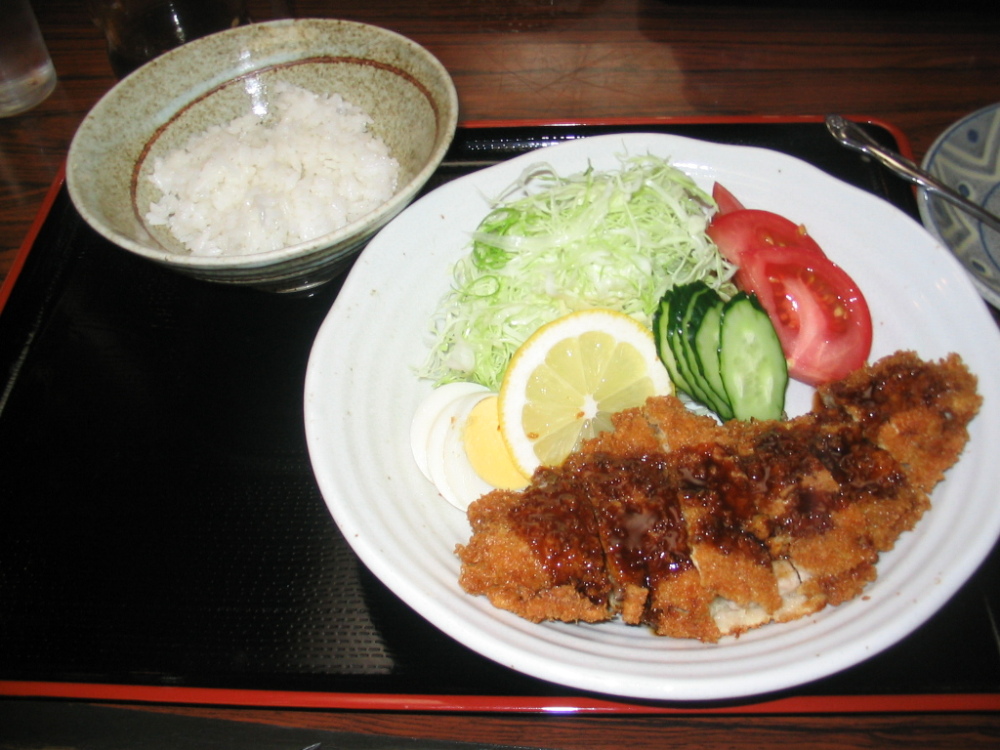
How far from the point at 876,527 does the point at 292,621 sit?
1600 millimetres

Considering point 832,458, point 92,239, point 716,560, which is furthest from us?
point 92,239

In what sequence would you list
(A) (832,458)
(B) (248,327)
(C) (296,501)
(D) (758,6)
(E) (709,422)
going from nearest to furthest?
(A) (832,458)
(E) (709,422)
(C) (296,501)
(B) (248,327)
(D) (758,6)

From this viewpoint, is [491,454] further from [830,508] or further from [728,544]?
[830,508]

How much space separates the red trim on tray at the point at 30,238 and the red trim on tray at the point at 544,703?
173cm

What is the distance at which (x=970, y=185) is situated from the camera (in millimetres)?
2707

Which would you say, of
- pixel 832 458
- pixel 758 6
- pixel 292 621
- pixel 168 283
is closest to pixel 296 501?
pixel 292 621

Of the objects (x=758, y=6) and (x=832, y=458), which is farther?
(x=758, y=6)

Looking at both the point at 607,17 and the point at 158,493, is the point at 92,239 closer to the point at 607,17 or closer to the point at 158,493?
the point at 158,493

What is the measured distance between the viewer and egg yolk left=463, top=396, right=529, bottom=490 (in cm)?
204

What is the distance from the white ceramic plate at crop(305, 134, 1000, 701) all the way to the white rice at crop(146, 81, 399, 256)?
0.44m

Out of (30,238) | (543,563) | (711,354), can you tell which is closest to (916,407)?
(711,354)

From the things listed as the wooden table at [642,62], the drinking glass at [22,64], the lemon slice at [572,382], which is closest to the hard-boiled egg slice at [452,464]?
the lemon slice at [572,382]

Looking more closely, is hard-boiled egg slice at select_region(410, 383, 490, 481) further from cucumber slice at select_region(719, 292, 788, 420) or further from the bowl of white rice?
cucumber slice at select_region(719, 292, 788, 420)

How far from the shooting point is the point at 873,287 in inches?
87.4
